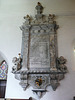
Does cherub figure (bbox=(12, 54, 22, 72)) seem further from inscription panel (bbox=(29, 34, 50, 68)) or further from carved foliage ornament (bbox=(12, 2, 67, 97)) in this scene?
inscription panel (bbox=(29, 34, 50, 68))

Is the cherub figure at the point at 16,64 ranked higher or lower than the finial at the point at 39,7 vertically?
lower

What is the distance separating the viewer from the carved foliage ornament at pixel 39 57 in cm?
445

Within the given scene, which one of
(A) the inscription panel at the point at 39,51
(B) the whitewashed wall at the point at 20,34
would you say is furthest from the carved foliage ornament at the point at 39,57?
(B) the whitewashed wall at the point at 20,34

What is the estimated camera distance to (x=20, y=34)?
5367mm

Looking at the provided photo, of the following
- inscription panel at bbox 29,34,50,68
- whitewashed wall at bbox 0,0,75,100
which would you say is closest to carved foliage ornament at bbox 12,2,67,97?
inscription panel at bbox 29,34,50,68

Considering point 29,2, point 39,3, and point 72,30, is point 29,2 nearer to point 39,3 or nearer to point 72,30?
point 39,3

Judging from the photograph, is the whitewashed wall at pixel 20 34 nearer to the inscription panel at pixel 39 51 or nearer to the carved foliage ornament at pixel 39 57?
the carved foliage ornament at pixel 39 57

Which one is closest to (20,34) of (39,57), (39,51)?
(39,51)

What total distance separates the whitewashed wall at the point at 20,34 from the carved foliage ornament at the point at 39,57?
25 cm

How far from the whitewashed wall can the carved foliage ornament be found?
251mm

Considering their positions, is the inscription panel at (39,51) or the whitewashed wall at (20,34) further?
the inscription panel at (39,51)

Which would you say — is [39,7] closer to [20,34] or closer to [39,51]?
[20,34]

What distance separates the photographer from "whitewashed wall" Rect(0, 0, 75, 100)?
443 cm

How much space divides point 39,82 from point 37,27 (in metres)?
2.66
